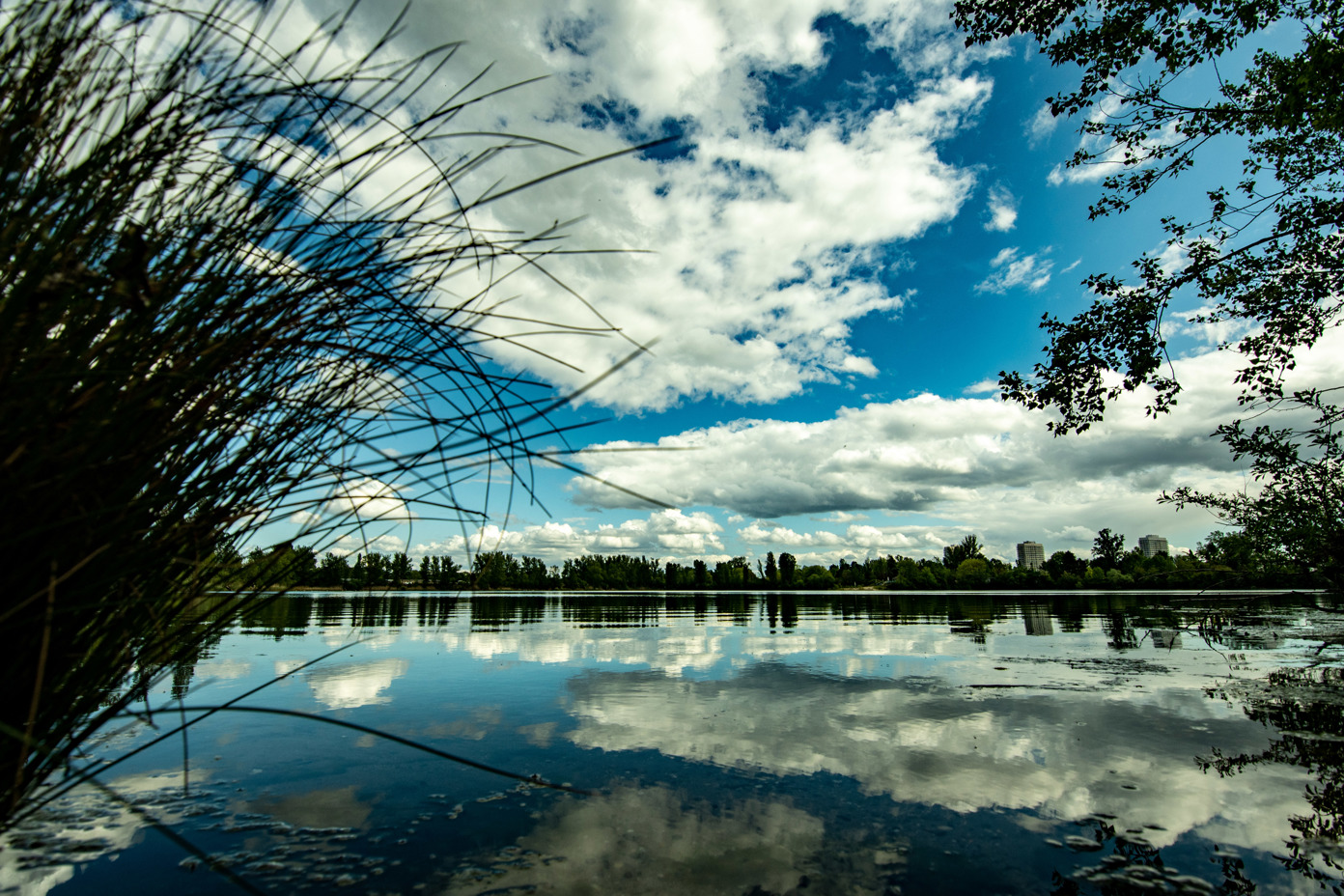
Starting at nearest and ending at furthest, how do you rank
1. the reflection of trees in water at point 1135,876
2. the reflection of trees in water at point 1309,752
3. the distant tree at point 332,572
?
1. the distant tree at point 332,572
2. the reflection of trees in water at point 1135,876
3. the reflection of trees in water at point 1309,752

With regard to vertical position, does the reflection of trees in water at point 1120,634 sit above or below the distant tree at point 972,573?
above

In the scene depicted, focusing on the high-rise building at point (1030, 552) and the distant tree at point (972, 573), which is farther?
the high-rise building at point (1030, 552)

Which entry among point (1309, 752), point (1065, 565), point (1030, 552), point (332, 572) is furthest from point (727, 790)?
point (1030, 552)

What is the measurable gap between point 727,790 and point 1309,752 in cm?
485

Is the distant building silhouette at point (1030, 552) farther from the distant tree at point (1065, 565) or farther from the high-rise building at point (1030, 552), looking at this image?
the distant tree at point (1065, 565)

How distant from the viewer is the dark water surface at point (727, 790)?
9.65 ft

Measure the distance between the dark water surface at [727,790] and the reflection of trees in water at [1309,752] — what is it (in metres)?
0.03

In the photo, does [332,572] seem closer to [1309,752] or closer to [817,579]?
[1309,752]

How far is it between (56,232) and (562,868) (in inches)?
127

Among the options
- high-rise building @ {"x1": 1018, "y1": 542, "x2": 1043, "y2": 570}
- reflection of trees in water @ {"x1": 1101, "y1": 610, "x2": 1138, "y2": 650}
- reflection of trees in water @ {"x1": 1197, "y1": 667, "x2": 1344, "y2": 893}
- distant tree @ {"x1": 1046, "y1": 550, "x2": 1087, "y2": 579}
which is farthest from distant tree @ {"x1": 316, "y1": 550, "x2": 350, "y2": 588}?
high-rise building @ {"x1": 1018, "y1": 542, "x2": 1043, "y2": 570}

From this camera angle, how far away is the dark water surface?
294 cm

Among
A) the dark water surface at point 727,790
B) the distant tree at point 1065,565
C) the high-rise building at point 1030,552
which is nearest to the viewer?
the dark water surface at point 727,790

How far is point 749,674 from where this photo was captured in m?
8.48

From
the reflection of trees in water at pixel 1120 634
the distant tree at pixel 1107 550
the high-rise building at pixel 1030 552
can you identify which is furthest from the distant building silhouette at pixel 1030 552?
the reflection of trees in water at pixel 1120 634
